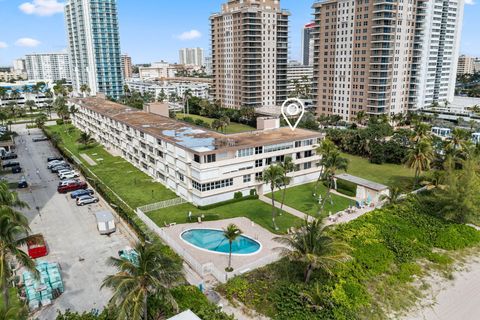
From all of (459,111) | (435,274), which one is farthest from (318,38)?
(435,274)

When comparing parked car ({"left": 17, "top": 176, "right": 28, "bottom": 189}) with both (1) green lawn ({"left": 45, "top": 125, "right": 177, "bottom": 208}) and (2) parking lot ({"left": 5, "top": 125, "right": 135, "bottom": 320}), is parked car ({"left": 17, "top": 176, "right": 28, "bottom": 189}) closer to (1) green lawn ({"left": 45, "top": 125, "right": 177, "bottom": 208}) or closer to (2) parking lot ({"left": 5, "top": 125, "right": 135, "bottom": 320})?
(2) parking lot ({"left": 5, "top": 125, "right": 135, "bottom": 320})

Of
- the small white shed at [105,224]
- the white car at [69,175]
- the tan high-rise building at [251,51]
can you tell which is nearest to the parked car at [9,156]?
the white car at [69,175]

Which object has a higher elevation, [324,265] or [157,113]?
[157,113]

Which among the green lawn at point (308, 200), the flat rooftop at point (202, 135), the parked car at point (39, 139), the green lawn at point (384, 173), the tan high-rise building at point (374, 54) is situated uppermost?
the tan high-rise building at point (374, 54)

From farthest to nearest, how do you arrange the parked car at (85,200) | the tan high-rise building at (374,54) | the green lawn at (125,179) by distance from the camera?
1. the tan high-rise building at (374,54)
2. the green lawn at (125,179)
3. the parked car at (85,200)

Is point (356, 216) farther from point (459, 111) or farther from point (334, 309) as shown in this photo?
point (459, 111)

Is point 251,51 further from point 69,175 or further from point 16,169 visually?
point 16,169

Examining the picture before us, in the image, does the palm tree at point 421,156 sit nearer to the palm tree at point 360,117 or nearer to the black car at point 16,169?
the palm tree at point 360,117
